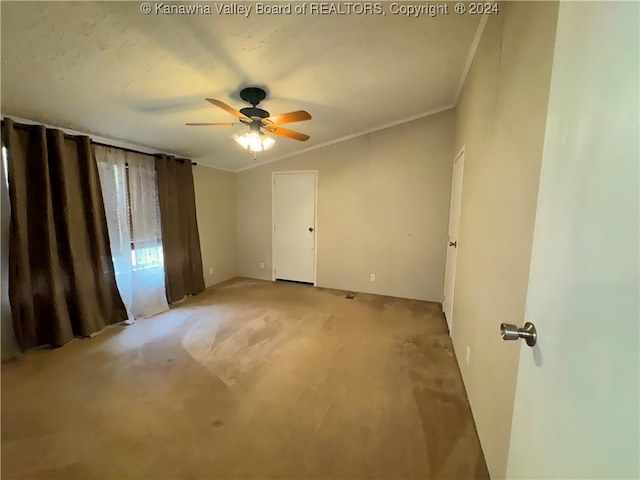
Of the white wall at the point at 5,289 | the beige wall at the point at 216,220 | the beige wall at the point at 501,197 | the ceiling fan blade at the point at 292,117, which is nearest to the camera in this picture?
the beige wall at the point at 501,197

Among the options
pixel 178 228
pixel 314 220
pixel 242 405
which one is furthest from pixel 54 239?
pixel 314 220

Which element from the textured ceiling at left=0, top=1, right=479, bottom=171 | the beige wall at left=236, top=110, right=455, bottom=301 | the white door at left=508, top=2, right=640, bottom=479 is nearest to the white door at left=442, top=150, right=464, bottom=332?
the beige wall at left=236, top=110, right=455, bottom=301

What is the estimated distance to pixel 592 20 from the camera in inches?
22.3

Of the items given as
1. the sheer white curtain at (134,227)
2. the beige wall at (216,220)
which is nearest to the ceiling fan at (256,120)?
the sheer white curtain at (134,227)

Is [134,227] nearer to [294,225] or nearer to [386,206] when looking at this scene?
[294,225]

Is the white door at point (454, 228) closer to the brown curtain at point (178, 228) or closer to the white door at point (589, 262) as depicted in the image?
the white door at point (589, 262)

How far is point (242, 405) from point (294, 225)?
314 centimetres

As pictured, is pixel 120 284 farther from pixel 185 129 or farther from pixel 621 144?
pixel 621 144

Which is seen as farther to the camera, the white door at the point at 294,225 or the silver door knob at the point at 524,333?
the white door at the point at 294,225

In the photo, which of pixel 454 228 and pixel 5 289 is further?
pixel 454 228

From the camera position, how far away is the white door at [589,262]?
45cm

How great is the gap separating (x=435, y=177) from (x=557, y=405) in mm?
3532

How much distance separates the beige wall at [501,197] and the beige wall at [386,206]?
1.52 meters

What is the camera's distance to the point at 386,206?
13.4 feet
